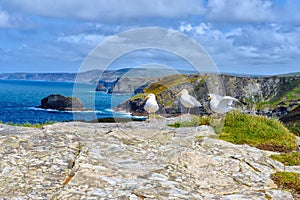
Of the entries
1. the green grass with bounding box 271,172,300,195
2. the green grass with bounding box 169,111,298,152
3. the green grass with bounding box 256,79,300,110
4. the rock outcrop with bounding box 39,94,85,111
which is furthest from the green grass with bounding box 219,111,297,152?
the green grass with bounding box 256,79,300,110

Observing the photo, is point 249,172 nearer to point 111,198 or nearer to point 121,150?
point 121,150

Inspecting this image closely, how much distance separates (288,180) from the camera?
8.57m

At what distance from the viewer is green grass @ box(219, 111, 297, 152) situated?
13662mm

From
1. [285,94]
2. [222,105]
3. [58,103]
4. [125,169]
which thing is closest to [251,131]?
[222,105]

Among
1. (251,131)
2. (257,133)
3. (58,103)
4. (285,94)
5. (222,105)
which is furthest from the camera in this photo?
(285,94)

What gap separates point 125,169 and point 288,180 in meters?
4.16

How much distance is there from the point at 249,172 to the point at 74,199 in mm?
4771

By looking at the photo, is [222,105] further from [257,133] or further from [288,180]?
[288,180]

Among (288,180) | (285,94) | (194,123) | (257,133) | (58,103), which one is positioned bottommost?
(58,103)

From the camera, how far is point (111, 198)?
253 inches

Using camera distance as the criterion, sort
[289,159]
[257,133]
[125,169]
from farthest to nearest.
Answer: [257,133] < [289,159] < [125,169]

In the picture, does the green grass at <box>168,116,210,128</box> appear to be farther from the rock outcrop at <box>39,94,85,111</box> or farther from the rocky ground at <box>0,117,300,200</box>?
the rock outcrop at <box>39,94,85,111</box>

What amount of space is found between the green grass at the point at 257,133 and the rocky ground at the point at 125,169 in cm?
308

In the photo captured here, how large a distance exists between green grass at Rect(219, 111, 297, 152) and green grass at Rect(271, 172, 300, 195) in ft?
13.6
